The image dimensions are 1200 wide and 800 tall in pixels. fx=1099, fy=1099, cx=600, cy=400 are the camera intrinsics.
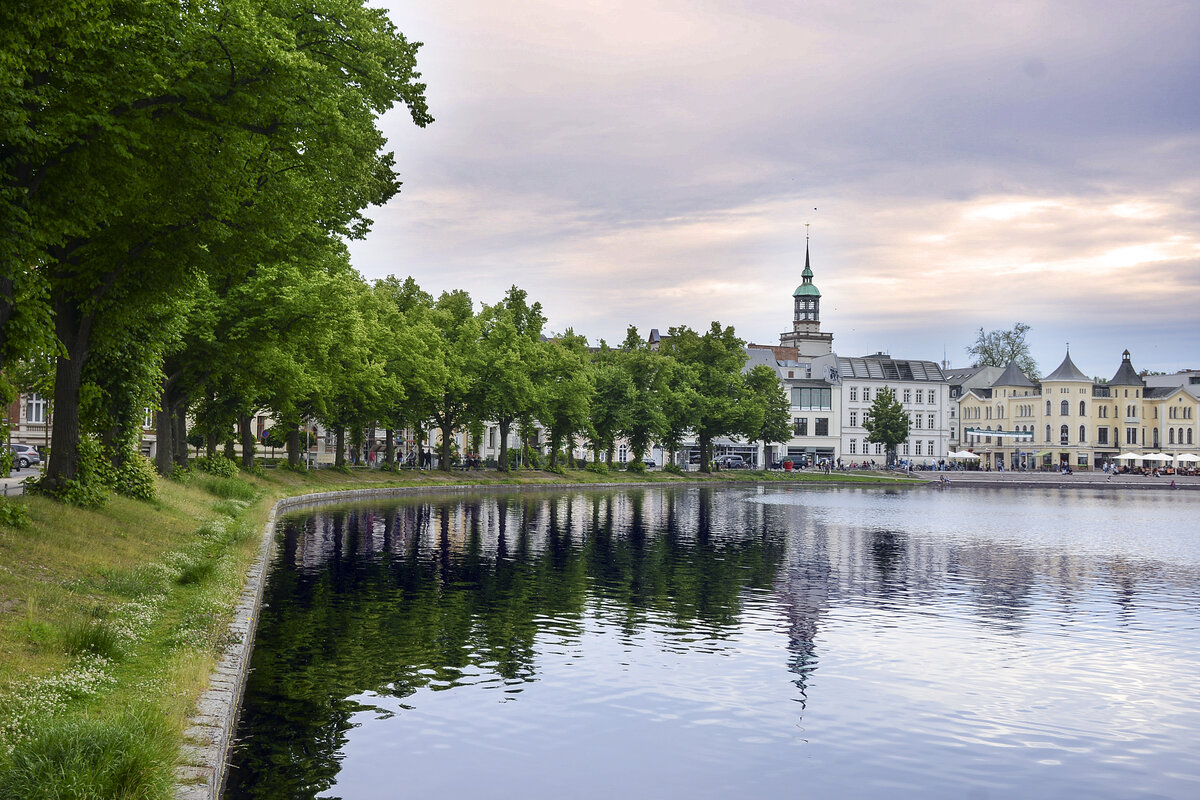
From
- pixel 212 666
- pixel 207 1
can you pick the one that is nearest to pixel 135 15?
pixel 207 1

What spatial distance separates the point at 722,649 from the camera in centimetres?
2047

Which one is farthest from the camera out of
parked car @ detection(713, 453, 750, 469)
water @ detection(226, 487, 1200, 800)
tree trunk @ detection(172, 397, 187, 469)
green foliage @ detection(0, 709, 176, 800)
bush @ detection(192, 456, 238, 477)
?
parked car @ detection(713, 453, 750, 469)

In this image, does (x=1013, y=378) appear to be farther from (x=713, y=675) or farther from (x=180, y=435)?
(x=713, y=675)

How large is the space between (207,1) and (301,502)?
38980mm

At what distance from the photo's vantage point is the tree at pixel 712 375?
11131cm

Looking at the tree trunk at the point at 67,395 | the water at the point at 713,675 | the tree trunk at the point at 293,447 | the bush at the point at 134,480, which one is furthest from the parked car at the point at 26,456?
the tree trunk at the point at 67,395

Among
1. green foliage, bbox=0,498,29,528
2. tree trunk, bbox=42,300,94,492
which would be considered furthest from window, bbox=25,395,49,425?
green foliage, bbox=0,498,29,528

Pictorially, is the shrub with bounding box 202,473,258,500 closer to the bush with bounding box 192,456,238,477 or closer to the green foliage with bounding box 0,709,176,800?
the bush with bounding box 192,456,238,477

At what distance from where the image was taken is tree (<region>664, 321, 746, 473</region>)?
111m

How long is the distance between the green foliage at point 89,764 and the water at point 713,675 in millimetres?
2331

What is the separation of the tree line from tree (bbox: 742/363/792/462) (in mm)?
69358

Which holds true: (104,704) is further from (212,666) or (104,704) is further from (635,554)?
(635,554)

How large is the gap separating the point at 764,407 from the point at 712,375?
652cm

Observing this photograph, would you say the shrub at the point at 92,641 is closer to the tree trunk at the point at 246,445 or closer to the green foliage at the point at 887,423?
the tree trunk at the point at 246,445
